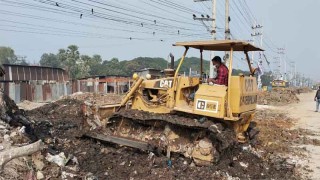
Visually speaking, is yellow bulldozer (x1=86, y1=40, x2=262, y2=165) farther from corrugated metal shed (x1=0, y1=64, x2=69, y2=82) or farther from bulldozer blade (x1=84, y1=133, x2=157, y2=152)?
corrugated metal shed (x1=0, y1=64, x2=69, y2=82)

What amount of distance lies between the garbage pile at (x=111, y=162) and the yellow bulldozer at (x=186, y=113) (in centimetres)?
28

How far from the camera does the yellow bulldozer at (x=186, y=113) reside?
318 inches

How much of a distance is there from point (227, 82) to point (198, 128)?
1284 mm

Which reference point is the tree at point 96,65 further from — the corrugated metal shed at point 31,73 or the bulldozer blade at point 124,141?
the bulldozer blade at point 124,141

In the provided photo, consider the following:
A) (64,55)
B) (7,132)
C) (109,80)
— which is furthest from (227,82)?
(64,55)

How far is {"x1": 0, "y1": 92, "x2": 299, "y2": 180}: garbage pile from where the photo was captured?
6152mm

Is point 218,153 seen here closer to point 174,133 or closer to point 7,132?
point 174,133

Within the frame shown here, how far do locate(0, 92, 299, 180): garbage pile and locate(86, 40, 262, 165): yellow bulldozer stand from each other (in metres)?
0.28

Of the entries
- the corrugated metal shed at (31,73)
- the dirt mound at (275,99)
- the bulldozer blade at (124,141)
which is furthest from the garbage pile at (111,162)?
the dirt mound at (275,99)

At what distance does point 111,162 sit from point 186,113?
6.62ft

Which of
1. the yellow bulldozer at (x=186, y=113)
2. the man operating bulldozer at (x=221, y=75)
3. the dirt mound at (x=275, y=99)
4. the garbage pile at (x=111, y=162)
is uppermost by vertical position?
the man operating bulldozer at (x=221, y=75)

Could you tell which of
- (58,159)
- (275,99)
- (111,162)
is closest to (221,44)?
(111,162)

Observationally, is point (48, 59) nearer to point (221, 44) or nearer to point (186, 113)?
point (186, 113)

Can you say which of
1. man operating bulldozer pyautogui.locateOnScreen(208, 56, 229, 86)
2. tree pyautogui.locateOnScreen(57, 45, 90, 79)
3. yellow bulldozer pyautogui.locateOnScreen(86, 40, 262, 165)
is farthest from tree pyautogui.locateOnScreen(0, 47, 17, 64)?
man operating bulldozer pyautogui.locateOnScreen(208, 56, 229, 86)
